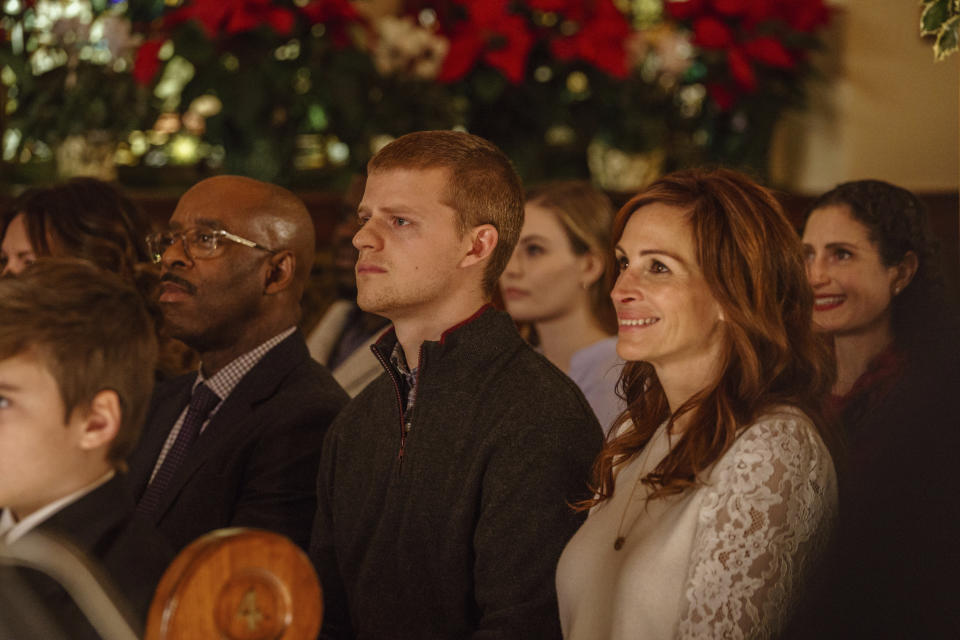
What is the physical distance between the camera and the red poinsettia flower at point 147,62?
3.40 meters

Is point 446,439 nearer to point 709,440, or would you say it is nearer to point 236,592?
point 709,440

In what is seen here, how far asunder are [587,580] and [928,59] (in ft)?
10.2

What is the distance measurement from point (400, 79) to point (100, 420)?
249 cm

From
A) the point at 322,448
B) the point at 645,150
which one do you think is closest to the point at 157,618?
the point at 322,448

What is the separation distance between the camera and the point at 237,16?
10.9 feet

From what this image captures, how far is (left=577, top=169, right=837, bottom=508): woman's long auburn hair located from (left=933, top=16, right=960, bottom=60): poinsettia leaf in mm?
350

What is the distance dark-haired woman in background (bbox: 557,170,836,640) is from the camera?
1.62m

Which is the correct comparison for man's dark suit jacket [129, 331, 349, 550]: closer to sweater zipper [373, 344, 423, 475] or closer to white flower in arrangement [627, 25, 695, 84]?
sweater zipper [373, 344, 423, 475]

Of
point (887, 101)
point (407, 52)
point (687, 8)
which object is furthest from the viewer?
point (887, 101)

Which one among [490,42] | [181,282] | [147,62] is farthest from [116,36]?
[181,282]

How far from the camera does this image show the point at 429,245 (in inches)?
80.9

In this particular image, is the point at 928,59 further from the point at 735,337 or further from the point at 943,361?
the point at 943,361

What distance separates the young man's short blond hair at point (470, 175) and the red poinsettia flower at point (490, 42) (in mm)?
1422

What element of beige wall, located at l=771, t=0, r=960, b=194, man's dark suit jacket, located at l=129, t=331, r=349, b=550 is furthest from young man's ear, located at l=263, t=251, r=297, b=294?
beige wall, located at l=771, t=0, r=960, b=194
